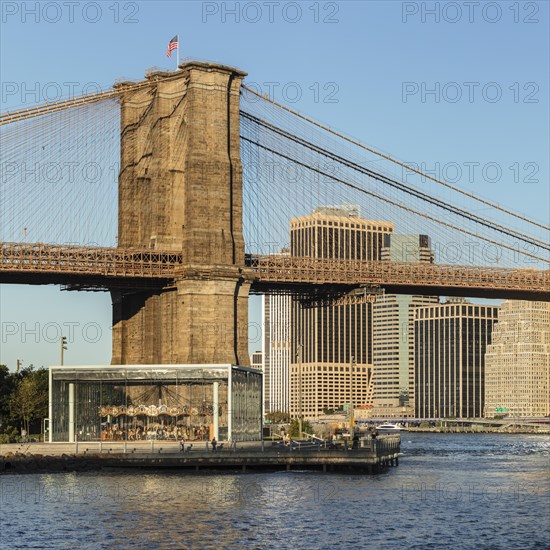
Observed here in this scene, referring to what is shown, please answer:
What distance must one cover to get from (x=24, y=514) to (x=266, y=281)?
53032mm

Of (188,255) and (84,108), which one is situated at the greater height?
(84,108)

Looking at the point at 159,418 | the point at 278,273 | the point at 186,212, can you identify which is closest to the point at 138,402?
the point at 159,418

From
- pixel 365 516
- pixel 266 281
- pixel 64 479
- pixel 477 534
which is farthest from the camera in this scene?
pixel 266 281

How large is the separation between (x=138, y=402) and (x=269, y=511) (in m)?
33.5

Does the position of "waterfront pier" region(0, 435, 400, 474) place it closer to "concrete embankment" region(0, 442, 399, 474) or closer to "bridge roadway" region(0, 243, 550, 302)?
"concrete embankment" region(0, 442, 399, 474)

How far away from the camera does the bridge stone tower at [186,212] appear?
110 meters

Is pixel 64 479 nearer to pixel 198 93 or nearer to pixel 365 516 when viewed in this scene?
pixel 365 516

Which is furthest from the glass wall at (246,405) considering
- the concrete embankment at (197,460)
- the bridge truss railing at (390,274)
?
the bridge truss railing at (390,274)

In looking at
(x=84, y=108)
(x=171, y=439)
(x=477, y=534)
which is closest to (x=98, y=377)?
(x=171, y=439)

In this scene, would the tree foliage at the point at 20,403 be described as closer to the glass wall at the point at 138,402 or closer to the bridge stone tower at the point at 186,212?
the bridge stone tower at the point at 186,212

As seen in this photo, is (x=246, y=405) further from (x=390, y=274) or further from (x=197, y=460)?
(x=390, y=274)

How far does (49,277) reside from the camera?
107250 mm

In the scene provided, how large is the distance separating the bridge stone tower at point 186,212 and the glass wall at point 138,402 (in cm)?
859

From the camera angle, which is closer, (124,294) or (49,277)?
(49,277)
